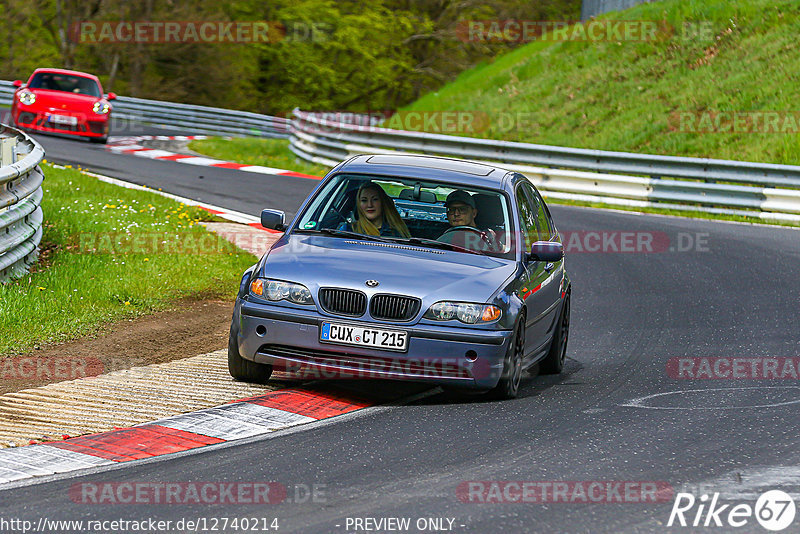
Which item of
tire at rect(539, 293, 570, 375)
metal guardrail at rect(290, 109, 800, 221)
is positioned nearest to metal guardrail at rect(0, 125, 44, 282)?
tire at rect(539, 293, 570, 375)

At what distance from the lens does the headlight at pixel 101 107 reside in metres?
26.0

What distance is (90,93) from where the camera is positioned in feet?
88.5

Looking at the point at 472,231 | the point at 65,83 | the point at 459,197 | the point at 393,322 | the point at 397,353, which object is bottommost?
the point at 397,353

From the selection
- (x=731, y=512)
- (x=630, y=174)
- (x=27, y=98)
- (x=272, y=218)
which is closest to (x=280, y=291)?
(x=272, y=218)

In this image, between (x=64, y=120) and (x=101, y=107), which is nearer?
(x=64, y=120)

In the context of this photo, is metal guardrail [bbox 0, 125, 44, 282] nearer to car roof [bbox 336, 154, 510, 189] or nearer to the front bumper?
car roof [bbox 336, 154, 510, 189]

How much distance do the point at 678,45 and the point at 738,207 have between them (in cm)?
1077

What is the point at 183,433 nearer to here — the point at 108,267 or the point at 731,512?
the point at 731,512

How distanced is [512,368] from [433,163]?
78.3 inches

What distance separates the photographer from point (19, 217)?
34.5 ft

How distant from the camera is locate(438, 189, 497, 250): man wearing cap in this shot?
816 cm

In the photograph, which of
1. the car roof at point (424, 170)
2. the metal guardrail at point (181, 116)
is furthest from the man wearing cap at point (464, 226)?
the metal guardrail at point (181, 116)

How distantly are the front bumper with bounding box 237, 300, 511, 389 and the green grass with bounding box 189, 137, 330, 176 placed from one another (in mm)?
16699

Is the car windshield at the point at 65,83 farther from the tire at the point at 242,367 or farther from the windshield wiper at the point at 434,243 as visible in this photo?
the tire at the point at 242,367
